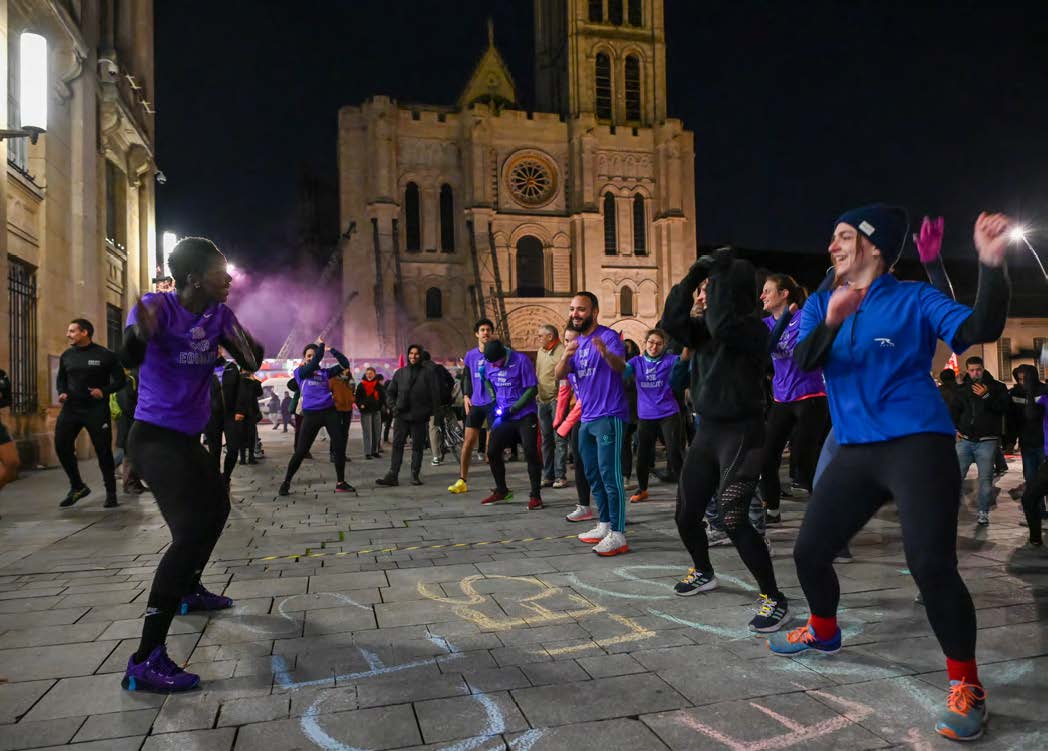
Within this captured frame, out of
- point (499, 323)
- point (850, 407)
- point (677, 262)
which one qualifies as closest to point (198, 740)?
point (850, 407)

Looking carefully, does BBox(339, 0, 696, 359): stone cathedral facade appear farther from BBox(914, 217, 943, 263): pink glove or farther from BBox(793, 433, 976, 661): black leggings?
BBox(793, 433, 976, 661): black leggings

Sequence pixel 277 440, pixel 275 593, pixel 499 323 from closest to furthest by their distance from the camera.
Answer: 1. pixel 275 593
2. pixel 277 440
3. pixel 499 323

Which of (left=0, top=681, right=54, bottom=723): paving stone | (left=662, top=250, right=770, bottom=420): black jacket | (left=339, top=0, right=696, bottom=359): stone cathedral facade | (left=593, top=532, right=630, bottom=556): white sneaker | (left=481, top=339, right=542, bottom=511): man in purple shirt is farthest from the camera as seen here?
(left=339, top=0, right=696, bottom=359): stone cathedral facade

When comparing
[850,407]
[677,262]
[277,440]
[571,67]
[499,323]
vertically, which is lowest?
[277,440]

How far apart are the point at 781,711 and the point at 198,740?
1996 millimetres

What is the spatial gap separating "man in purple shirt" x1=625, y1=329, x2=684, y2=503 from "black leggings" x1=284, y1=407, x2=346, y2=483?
12.2 ft

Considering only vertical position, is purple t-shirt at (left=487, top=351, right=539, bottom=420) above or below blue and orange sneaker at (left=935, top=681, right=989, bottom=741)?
above

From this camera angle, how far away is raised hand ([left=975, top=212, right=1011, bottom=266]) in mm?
2387

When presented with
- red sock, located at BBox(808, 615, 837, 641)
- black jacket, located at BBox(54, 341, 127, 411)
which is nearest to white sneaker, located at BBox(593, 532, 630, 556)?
red sock, located at BBox(808, 615, 837, 641)

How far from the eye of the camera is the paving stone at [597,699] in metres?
2.59

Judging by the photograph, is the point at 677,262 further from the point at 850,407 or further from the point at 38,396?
the point at 850,407

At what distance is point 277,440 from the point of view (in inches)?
776

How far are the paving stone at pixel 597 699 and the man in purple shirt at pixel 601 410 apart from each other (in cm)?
234

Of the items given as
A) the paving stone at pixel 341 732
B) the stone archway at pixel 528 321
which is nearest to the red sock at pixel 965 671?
the paving stone at pixel 341 732
